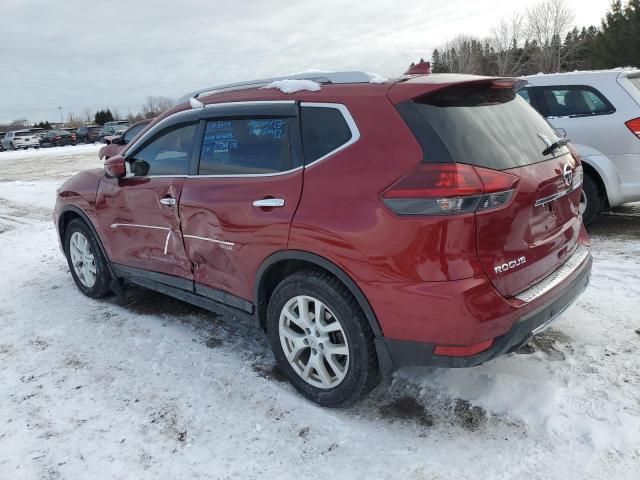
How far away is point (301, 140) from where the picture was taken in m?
2.99

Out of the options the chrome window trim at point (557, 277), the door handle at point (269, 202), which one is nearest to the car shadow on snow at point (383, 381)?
the chrome window trim at point (557, 277)

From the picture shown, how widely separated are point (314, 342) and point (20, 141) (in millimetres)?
42031

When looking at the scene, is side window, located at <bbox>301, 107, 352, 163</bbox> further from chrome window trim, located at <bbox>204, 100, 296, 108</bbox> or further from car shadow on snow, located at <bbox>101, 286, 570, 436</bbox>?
car shadow on snow, located at <bbox>101, 286, 570, 436</bbox>

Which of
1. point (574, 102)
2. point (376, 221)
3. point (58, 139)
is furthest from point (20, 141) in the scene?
point (376, 221)

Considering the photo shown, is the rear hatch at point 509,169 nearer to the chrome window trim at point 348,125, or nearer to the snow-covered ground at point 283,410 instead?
the chrome window trim at point 348,125

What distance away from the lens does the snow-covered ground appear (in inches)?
101

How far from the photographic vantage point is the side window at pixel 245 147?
3090 millimetres

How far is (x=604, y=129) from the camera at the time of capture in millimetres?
5680

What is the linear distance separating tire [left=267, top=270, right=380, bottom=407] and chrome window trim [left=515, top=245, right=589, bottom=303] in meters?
0.83

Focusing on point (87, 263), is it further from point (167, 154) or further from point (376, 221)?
point (376, 221)

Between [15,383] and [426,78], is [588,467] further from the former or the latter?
[15,383]

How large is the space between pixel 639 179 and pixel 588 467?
13.6 feet

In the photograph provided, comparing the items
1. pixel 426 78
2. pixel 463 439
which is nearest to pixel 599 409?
pixel 463 439

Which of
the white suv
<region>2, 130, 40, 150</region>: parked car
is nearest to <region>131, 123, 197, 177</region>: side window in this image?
the white suv
